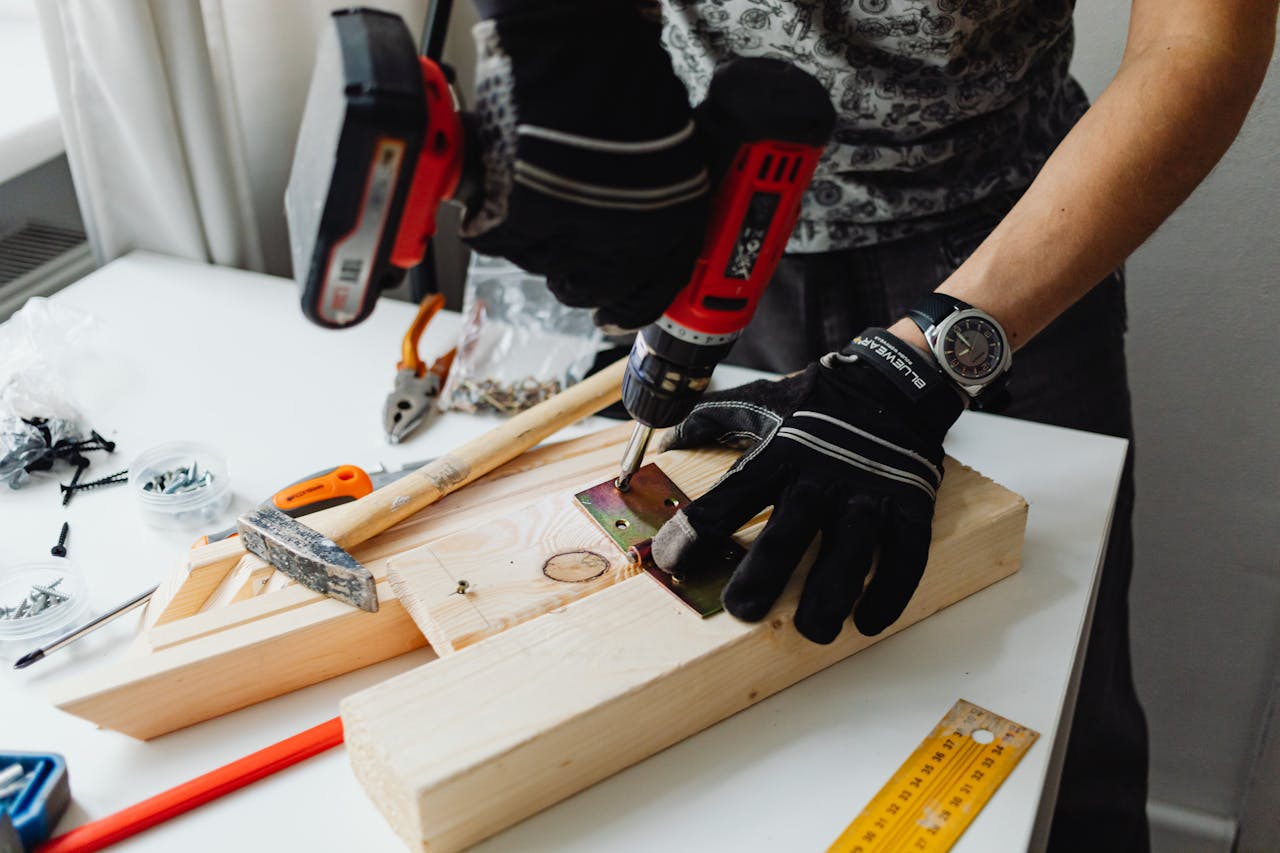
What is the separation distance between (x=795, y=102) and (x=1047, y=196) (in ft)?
1.16

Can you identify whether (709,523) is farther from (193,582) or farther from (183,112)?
(183,112)

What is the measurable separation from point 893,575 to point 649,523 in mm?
200

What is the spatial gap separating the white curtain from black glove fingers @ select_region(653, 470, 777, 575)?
862 millimetres

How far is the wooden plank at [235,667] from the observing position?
2.32 feet

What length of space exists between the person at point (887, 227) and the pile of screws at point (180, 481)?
0.45 m

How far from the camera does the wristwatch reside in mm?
866

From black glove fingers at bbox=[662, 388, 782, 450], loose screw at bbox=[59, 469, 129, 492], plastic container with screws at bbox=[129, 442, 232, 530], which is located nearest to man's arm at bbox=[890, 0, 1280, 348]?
black glove fingers at bbox=[662, 388, 782, 450]

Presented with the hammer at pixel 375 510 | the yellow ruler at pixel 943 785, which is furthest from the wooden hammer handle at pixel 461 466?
the yellow ruler at pixel 943 785

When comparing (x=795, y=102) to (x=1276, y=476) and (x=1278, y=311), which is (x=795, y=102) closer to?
(x=1278, y=311)

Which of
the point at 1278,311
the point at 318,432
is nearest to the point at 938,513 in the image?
the point at 318,432

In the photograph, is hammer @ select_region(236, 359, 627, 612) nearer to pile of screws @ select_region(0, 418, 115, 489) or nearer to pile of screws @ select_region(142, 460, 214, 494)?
pile of screws @ select_region(142, 460, 214, 494)

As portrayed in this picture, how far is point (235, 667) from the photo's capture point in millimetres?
743

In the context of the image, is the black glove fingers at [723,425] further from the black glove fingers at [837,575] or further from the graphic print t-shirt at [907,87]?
the graphic print t-shirt at [907,87]

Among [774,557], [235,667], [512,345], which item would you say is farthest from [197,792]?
[512,345]
